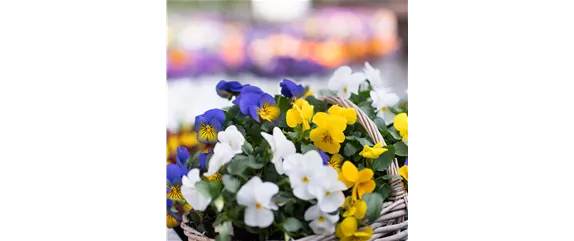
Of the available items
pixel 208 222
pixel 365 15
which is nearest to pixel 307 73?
pixel 365 15

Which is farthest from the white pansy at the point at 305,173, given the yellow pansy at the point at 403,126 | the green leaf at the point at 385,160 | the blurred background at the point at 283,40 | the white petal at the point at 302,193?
the blurred background at the point at 283,40

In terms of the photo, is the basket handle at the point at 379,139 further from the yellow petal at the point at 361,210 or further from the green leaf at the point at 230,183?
the green leaf at the point at 230,183

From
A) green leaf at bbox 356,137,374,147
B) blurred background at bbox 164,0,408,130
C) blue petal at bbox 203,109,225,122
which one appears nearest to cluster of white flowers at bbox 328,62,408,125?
green leaf at bbox 356,137,374,147

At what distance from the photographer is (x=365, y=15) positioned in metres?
2.79

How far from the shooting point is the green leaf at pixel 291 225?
0.89 metres

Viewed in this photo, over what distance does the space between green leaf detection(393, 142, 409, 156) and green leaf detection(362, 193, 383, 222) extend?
0.18m

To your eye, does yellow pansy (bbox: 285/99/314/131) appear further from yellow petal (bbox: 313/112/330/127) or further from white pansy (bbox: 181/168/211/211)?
white pansy (bbox: 181/168/211/211)

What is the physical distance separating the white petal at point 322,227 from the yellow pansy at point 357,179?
0.08 metres

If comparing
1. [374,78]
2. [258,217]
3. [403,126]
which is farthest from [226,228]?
[374,78]

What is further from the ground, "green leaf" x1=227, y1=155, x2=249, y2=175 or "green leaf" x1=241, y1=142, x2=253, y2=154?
"green leaf" x1=241, y1=142, x2=253, y2=154

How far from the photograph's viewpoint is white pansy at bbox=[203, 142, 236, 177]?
36.0 inches

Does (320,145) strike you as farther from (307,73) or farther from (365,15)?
(365,15)

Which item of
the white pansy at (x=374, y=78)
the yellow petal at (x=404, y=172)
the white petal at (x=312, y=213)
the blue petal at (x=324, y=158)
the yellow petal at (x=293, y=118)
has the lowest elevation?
the white petal at (x=312, y=213)

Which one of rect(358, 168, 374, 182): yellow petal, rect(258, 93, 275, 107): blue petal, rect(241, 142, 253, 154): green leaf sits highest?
rect(258, 93, 275, 107): blue petal
